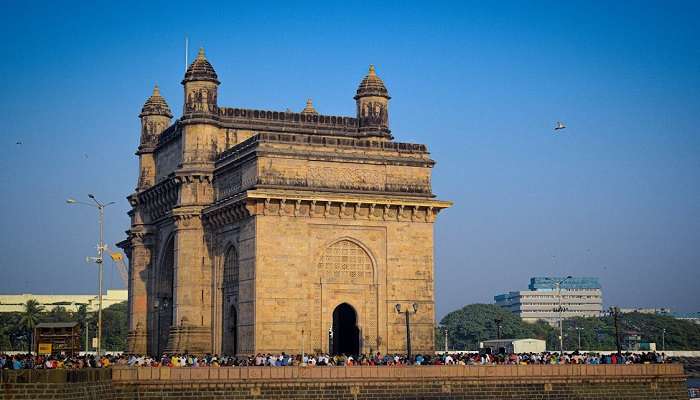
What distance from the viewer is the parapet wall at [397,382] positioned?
44188 mm

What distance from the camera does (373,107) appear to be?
207 feet

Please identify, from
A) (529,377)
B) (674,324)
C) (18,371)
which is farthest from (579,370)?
(674,324)

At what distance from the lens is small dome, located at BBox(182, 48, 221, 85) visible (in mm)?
61625

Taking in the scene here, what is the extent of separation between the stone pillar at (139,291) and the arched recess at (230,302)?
12.7 m

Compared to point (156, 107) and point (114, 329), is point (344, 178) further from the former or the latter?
point (114, 329)

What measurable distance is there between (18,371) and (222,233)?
23.2m

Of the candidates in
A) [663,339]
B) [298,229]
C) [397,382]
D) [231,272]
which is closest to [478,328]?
[663,339]

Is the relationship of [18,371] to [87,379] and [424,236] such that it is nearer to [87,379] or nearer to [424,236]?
[87,379]

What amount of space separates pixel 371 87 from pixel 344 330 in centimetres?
1404

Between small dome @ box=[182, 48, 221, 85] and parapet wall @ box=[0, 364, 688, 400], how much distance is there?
21401 millimetres

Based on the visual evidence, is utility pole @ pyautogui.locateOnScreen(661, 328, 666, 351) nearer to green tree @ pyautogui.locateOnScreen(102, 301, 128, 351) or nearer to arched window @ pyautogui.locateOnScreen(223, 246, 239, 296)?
green tree @ pyautogui.locateOnScreen(102, 301, 128, 351)

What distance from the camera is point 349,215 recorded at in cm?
5609

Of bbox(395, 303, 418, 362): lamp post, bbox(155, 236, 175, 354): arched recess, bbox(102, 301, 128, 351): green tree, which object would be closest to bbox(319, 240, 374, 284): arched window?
bbox(395, 303, 418, 362): lamp post

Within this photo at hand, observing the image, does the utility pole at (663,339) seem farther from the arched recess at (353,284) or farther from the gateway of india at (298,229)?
the arched recess at (353,284)
